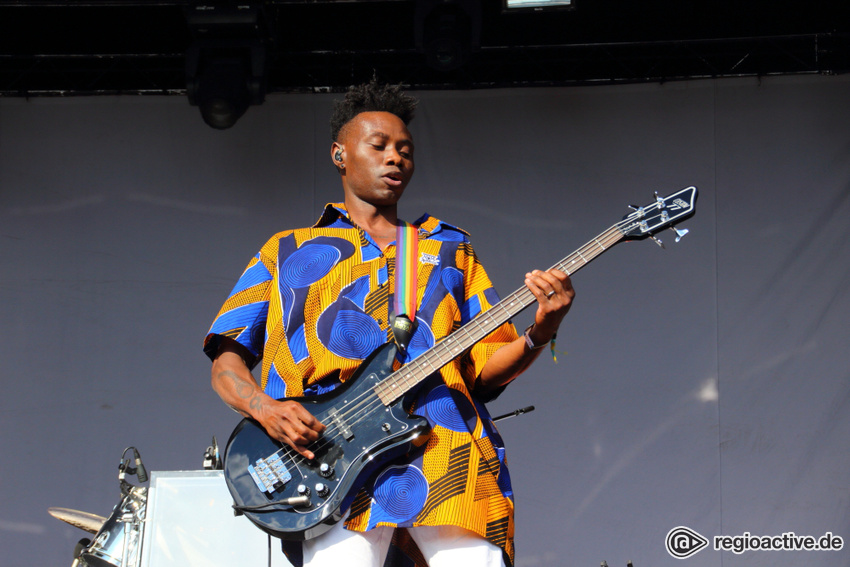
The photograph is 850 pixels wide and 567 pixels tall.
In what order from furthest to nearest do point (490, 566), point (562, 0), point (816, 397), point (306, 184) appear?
point (306, 184)
point (816, 397)
point (562, 0)
point (490, 566)

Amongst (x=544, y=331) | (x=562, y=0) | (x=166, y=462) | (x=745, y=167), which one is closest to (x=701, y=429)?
(x=745, y=167)

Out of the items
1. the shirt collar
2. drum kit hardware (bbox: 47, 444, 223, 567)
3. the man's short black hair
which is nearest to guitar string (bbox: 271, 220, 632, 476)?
the shirt collar

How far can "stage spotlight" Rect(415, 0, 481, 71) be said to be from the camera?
14.8 feet

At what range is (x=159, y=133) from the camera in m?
5.39

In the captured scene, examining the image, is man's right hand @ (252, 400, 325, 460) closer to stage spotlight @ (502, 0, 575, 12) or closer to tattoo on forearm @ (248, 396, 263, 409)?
tattoo on forearm @ (248, 396, 263, 409)

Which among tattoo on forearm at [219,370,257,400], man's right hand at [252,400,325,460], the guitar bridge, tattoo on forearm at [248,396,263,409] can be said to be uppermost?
tattoo on forearm at [219,370,257,400]

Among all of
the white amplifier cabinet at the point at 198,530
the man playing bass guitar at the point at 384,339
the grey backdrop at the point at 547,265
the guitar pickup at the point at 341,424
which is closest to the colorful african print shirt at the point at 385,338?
the man playing bass guitar at the point at 384,339

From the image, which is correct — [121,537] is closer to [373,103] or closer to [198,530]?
[198,530]

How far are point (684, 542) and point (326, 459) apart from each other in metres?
3.41

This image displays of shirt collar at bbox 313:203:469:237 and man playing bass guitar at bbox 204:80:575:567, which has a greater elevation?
shirt collar at bbox 313:203:469:237

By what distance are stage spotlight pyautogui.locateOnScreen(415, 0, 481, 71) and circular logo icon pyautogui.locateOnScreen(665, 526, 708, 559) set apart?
8.64ft

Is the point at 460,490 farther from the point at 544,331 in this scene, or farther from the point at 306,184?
the point at 306,184

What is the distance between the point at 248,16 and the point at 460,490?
319 cm

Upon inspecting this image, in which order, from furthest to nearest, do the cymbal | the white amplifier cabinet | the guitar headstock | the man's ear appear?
the cymbal
the white amplifier cabinet
the man's ear
the guitar headstock
